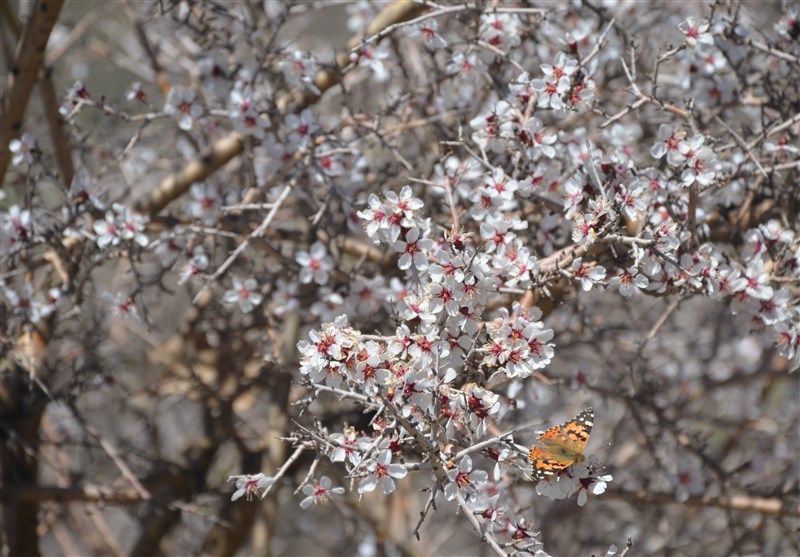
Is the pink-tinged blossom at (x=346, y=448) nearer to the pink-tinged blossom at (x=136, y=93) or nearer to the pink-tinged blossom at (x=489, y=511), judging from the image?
the pink-tinged blossom at (x=489, y=511)

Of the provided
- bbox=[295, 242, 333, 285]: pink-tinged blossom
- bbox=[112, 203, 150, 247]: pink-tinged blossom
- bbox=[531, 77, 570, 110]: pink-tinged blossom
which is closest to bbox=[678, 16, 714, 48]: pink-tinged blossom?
bbox=[531, 77, 570, 110]: pink-tinged blossom

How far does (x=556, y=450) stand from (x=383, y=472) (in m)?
0.40

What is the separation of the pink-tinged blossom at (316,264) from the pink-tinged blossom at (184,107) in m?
0.59

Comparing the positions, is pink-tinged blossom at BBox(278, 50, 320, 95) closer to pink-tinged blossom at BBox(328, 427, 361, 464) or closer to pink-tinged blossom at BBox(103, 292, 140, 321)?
pink-tinged blossom at BBox(103, 292, 140, 321)

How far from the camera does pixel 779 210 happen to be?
2.81m

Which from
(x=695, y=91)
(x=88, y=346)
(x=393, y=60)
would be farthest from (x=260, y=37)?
(x=695, y=91)

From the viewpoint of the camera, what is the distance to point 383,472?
2.00 metres

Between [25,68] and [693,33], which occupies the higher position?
[25,68]

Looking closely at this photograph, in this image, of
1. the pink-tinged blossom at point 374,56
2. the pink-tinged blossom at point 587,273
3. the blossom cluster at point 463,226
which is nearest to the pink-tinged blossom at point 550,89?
the blossom cluster at point 463,226

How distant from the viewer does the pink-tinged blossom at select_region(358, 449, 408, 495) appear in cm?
198

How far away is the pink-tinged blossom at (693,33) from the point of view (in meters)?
2.50

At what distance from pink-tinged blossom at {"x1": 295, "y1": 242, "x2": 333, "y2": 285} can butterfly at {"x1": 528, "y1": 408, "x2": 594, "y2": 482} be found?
1.11 metres

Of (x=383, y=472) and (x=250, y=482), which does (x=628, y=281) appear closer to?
(x=383, y=472)

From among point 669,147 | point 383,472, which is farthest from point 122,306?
point 669,147
